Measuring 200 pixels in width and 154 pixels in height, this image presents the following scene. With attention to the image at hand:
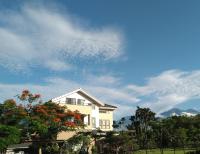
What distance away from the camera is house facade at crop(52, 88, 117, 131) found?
5653cm

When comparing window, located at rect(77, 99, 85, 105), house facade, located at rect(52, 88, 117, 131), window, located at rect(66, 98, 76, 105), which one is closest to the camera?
house facade, located at rect(52, 88, 117, 131)

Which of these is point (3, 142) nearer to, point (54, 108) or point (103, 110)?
point (54, 108)

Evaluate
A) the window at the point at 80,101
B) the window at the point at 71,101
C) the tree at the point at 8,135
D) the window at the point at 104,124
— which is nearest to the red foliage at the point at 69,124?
the tree at the point at 8,135

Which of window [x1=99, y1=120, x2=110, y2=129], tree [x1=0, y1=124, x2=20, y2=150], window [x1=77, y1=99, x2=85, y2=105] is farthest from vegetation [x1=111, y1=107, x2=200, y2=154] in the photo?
tree [x1=0, y1=124, x2=20, y2=150]

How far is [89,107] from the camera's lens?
57875mm

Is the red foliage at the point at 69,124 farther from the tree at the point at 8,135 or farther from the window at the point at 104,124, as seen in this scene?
the window at the point at 104,124

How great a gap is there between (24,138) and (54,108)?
5.95 m

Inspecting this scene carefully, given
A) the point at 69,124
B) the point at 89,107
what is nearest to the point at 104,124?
the point at 89,107

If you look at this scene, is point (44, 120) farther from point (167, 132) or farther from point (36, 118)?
point (167, 132)

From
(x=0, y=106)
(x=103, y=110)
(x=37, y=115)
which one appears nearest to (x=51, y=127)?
(x=37, y=115)

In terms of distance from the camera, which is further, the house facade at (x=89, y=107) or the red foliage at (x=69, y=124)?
the house facade at (x=89, y=107)

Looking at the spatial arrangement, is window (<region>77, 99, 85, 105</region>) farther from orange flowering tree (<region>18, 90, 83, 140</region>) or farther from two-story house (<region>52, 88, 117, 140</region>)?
orange flowering tree (<region>18, 90, 83, 140</region>)

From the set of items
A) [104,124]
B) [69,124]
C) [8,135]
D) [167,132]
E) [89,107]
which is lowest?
[8,135]

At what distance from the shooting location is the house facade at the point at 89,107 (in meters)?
56.5
